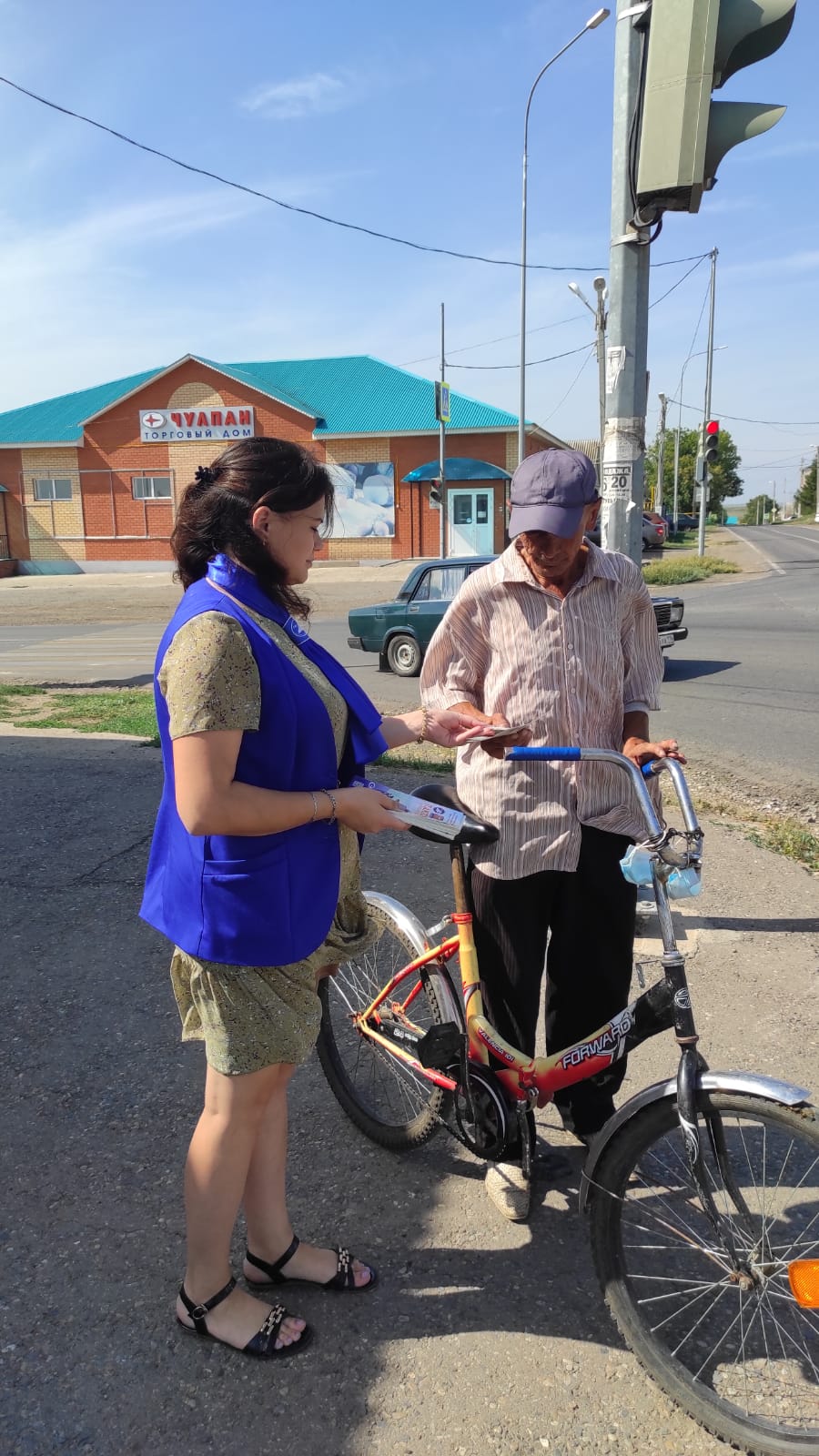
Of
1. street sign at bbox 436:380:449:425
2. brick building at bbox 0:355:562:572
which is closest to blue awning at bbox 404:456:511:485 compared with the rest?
brick building at bbox 0:355:562:572

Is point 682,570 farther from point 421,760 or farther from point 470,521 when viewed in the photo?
point 421,760

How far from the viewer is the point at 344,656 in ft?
51.3

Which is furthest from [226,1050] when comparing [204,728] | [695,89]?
[695,89]

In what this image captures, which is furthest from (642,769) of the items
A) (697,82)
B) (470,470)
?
(470,470)

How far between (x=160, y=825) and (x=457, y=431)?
32875 millimetres

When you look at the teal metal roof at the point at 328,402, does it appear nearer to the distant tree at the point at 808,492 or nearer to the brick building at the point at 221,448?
the brick building at the point at 221,448

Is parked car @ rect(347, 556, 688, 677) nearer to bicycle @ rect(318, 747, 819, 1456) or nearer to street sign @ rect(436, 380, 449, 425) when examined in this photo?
bicycle @ rect(318, 747, 819, 1456)

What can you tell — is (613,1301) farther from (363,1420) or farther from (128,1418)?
(128,1418)

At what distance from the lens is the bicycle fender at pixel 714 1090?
1.92 meters

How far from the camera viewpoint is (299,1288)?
2.41 metres

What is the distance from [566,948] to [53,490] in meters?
39.1

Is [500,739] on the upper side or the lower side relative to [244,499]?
lower

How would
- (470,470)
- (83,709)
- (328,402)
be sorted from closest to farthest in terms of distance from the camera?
(83,709) → (470,470) → (328,402)

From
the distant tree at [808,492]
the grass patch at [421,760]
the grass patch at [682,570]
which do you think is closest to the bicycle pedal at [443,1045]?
the grass patch at [421,760]
